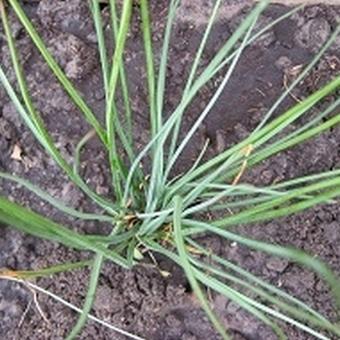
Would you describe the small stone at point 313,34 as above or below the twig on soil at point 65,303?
above

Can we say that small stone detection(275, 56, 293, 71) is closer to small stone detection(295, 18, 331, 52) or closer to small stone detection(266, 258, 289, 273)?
small stone detection(295, 18, 331, 52)

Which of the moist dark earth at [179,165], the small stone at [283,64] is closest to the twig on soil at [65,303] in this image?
the moist dark earth at [179,165]

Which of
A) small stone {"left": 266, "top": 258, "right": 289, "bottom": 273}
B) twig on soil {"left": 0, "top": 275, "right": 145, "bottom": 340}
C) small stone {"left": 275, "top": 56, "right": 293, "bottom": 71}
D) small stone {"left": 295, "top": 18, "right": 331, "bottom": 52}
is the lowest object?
twig on soil {"left": 0, "top": 275, "right": 145, "bottom": 340}

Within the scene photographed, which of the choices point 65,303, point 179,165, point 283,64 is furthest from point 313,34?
point 65,303

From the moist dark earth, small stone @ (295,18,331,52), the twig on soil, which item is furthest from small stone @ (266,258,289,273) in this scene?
small stone @ (295,18,331,52)

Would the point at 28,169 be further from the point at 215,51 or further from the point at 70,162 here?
the point at 215,51

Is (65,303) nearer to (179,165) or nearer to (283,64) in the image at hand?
(179,165)

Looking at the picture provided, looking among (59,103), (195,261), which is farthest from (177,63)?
(195,261)

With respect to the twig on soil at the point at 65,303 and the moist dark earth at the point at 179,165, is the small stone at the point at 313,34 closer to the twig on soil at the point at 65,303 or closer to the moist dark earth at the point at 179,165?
the moist dark earth at the point at 179,165
